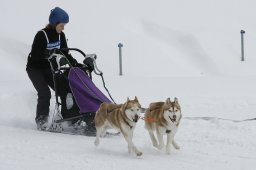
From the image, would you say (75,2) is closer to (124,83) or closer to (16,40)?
(16,40)

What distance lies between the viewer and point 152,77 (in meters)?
12.0

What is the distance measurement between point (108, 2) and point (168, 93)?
25.3ft

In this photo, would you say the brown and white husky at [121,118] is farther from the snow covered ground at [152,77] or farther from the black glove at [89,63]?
the black glove at [89,63]

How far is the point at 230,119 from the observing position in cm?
757

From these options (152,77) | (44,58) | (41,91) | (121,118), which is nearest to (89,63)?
(44,58)

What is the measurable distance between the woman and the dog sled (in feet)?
0.44

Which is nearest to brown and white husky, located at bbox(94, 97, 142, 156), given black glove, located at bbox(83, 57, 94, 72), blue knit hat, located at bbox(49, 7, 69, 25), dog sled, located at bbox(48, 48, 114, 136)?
dog sled, located at bbox(48, 48, 114, 136)

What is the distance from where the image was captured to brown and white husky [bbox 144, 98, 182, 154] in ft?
18.1

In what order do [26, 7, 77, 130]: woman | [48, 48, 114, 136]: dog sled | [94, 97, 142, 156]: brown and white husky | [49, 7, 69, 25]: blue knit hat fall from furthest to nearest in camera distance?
[26, 7, 77, 130]: woman → [49, 7, 69, 25]: blue knit hat → [48, 48, 114, 136]: dog sled → [94, 97, 142, 156]: brown and white husky

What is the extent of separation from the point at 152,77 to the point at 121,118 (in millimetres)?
6524

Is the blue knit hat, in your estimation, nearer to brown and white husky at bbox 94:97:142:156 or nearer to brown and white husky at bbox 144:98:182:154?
brown and white husky at bbox 94:97:142:156

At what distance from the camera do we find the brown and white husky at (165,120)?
5.52 m

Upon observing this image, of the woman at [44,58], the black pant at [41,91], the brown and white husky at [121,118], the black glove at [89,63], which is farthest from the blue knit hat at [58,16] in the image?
the brown and white husky at [121,118]

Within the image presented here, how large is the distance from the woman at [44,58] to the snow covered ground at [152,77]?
36cm
